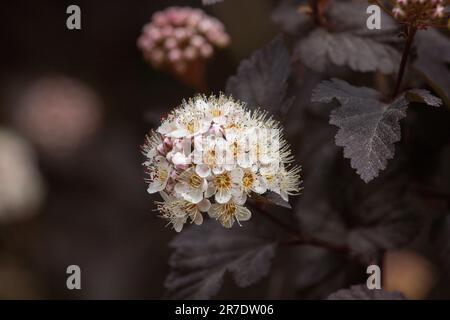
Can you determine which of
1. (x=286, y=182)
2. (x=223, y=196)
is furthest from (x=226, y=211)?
(x=286, y=182)

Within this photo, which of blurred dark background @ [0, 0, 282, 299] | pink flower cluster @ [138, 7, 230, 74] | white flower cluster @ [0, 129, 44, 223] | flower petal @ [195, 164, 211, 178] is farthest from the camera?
blurred dark background @ [0, 0, 282, 299]

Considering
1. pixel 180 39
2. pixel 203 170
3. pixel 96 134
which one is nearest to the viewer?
pixel 203 170

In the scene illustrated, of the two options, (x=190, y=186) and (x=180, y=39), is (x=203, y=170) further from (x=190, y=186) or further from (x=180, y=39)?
(x=180, y=39)

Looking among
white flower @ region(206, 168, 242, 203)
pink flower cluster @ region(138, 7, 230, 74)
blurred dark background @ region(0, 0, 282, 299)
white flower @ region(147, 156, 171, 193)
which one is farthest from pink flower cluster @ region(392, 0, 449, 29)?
blurred dark background @ region(0, 0, 282, 299)

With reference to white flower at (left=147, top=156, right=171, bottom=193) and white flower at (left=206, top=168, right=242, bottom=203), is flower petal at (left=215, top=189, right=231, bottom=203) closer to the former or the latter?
white flower at (left=206, top=168, right=242, bottom=203)

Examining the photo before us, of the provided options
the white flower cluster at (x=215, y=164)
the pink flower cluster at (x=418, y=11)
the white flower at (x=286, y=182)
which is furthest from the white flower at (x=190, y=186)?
the pink flower cluster at (x=418, y=11)

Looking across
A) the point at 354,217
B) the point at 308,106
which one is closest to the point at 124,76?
the point at 308,106

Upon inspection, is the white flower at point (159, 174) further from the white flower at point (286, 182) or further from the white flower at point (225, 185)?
the white flower at point (286, 182)
